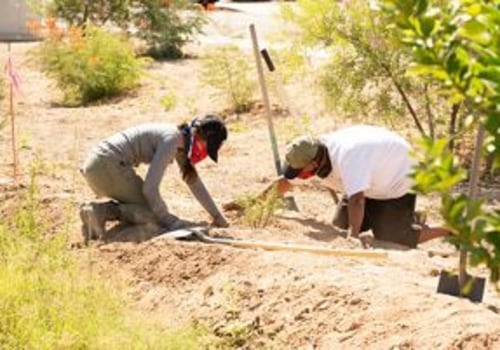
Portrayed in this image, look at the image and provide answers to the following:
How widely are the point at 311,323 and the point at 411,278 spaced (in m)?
0.72

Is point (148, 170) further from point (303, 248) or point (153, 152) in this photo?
point (303, 248)

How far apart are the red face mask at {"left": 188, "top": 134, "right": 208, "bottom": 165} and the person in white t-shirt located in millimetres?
634

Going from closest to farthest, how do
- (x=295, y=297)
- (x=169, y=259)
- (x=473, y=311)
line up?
(x=473, y=311) < (x=295, y=297) < (x=169, y=259)

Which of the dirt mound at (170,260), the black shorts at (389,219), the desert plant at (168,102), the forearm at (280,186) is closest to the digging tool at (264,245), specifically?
the dirt mound at (170,260)

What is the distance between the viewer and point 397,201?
762 cm

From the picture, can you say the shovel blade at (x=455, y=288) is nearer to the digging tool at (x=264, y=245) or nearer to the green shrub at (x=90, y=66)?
the digging tool at (x=264, y=245)

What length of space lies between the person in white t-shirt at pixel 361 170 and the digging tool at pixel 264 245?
0.68 metres

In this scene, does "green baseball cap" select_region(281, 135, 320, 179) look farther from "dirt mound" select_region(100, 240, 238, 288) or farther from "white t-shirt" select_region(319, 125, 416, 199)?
"dirt mound" select_region(100, 240, 238, 288)

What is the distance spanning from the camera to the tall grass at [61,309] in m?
4.59

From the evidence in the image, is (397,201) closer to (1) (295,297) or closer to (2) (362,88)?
(1) (295,297)

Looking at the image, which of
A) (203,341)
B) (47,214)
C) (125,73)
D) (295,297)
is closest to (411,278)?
(295,297)

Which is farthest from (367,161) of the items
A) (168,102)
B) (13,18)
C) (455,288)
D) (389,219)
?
(13,18)

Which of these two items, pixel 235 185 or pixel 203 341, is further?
pixel 235 185

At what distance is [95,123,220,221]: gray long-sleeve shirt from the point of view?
262 inches
